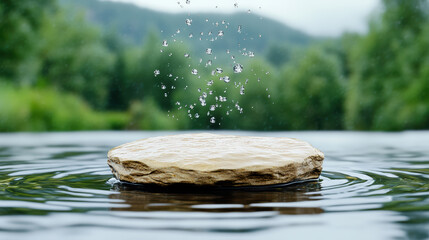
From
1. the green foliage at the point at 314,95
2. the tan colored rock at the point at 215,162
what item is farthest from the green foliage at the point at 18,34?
the tan colored rock at the point at 215,162

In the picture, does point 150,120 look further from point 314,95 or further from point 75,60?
point 314,95

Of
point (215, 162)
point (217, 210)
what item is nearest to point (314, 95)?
point (215, 162)

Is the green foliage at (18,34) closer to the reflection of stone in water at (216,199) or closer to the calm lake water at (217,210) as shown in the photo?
the calm lake water at (217,210)

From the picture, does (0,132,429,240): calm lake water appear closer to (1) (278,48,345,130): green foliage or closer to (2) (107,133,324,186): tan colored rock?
(2) (107,133,324,186): tan colored rock

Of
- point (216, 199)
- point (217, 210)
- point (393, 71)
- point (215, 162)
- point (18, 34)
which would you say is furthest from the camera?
point (393, 71)

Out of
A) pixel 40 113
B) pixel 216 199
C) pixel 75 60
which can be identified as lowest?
pixel 216 199

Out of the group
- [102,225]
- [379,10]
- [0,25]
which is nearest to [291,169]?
[102,225]
